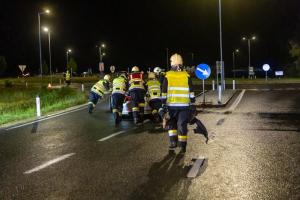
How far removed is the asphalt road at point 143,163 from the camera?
20.7 feet

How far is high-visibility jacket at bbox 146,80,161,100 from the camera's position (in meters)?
14.2

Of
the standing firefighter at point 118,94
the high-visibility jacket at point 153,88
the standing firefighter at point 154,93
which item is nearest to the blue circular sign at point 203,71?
the standing firefighter at point 154,93

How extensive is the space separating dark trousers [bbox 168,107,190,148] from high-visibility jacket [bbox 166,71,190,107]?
16 cm

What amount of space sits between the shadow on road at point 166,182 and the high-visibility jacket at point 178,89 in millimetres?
1262

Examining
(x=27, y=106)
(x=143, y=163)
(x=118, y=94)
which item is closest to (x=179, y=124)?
(x=143, y=163)

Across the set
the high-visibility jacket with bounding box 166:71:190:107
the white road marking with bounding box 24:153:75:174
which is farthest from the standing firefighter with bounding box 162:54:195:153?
the white road marking with bounding box 24:153:75:174

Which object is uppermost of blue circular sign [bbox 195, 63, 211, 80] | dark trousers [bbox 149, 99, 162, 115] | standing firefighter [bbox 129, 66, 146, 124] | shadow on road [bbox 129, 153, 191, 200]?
blue circular sign [bbox 195, 63, 211, 80]

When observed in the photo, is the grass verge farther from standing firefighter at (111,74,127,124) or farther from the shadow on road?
the shadow on road

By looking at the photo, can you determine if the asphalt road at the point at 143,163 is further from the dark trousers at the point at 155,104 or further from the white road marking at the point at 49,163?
the dark trousers at the point at 155,104

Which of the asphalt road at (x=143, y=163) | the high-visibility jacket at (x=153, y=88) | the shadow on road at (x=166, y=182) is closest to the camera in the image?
the shadow on road at (x=166, y=182)

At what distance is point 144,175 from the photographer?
7.23m

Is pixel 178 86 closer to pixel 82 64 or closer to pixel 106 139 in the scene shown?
pixel 106 139

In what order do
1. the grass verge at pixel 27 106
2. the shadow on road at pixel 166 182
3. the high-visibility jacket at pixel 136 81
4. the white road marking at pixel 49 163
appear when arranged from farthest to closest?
the grass verge at pixel 27 106
the high-visibility jacket at pixel 136 81
the white road marking at pixel 49 163
the shadow on road at pixel 166 182

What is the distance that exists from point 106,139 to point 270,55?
281ft
